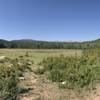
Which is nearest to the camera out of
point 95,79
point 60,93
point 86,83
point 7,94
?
point 7,94

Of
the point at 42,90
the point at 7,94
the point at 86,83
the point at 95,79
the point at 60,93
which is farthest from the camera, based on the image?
the point at 95,79

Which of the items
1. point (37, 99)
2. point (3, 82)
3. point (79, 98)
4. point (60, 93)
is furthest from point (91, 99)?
point (3, 82)

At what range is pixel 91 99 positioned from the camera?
5.85 m

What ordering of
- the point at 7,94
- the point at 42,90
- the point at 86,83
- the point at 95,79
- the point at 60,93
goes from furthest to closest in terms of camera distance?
the point at 95,79, the point at 86,83, the point at 42,90, the point at 60,93, the point at 7,94

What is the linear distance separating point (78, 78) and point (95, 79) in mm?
850

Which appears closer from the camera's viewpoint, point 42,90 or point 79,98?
point 79,98

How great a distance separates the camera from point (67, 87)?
22.9 feet

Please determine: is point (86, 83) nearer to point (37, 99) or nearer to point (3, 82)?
point (37, 99)

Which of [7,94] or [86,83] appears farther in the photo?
[86,83]

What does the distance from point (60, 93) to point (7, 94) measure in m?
1.74

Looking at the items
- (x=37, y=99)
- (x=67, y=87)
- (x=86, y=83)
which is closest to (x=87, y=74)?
(x=86, y=83)

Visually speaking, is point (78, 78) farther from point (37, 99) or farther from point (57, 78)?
point (37, 99)

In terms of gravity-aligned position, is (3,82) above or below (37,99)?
above

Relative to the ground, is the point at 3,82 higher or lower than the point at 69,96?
higher
